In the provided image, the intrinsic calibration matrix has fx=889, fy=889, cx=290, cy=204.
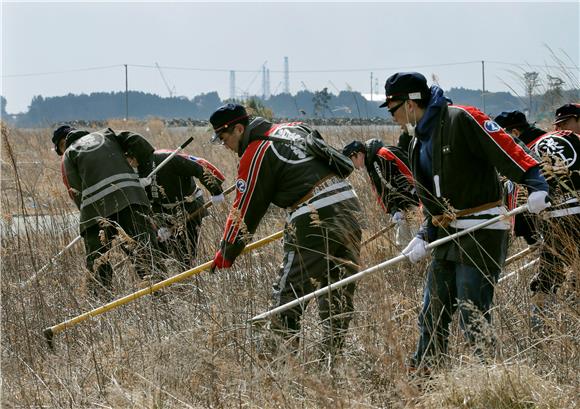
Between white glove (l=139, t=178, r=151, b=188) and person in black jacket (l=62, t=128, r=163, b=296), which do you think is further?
white glove (l=139, t=178, r=151, b=188)

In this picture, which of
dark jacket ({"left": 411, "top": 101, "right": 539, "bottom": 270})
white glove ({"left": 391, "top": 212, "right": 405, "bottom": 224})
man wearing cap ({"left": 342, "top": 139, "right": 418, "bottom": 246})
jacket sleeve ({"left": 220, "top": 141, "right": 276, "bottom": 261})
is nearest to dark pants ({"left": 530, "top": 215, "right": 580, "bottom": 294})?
dark jacket ({"left": 411, "top": 101, "right": 539, "bottom": 270})

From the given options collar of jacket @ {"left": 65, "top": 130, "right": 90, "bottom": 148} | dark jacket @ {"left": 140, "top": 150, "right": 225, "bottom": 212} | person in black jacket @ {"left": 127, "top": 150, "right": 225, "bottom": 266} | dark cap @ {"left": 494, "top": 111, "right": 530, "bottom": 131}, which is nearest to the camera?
dark cap @ {"left": 494, "top": 111, "right": 530, "bottom": 131}

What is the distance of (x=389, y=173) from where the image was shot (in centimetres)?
708

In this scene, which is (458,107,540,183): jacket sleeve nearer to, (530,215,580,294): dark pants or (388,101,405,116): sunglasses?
(388,101,405,116): sunglasses

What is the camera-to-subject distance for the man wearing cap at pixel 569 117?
5.88 m

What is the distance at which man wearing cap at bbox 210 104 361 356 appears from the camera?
514cm

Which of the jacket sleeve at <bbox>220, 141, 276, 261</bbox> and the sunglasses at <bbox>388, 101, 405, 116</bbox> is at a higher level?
the sunglasses at <bbox>388, 101, 405, 116</bbox>

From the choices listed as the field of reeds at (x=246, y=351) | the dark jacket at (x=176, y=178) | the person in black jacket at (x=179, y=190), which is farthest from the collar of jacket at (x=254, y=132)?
the dark jacket at (x=176, y=178)

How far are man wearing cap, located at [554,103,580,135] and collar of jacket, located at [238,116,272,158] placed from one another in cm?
199

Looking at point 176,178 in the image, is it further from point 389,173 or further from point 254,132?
point 254,132

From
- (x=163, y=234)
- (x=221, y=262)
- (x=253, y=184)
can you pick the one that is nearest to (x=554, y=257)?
(x=253, y=184)

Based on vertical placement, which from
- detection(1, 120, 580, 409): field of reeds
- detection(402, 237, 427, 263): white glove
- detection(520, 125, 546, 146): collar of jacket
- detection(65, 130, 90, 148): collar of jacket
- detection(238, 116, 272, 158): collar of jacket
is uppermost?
detection(238, 116, 272, 158): collar of jacket

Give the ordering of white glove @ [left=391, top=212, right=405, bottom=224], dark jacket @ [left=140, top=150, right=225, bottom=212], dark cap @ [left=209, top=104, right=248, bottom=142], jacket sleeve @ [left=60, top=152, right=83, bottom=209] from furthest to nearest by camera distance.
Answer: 1. dark jacket @ [left=140, top=150, right=225, bottom=212]
2. jacket sleeve @ [left=60, top=152, right=83, bottom=209]
3. white glove @ [left=391, top=212, right=405, bottom=224]
4. dark cap @ [left=209, top=104, right=248, bottom=142]

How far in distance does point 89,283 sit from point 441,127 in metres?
3.12
